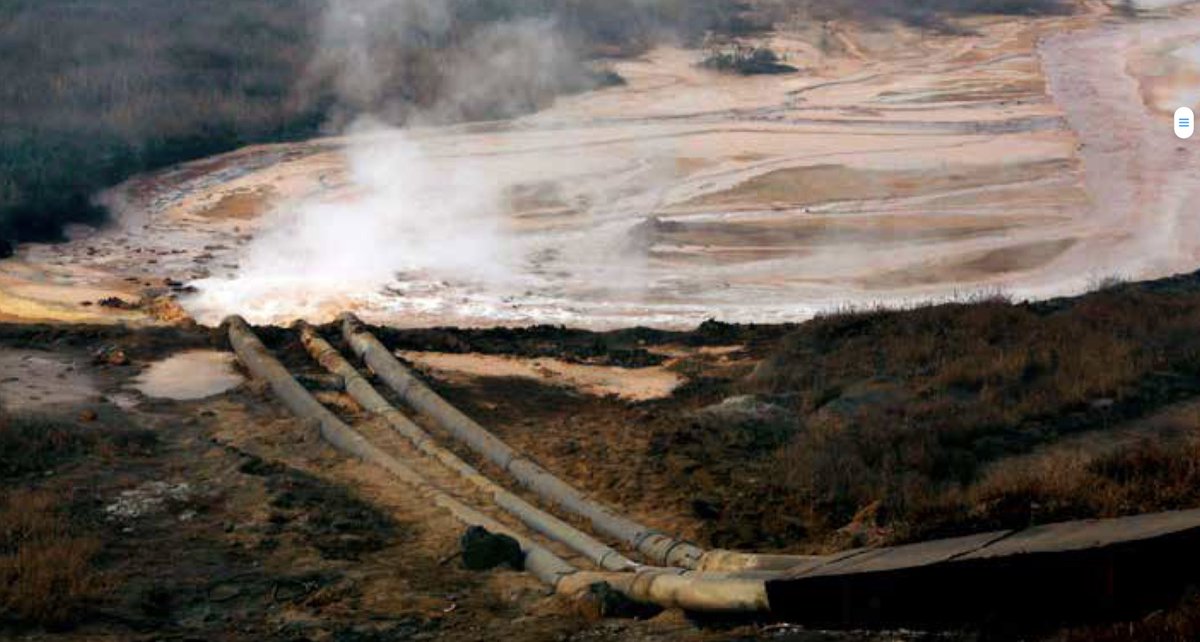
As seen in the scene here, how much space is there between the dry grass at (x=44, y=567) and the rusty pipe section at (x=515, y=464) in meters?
3.39

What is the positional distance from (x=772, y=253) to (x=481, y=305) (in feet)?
18.6

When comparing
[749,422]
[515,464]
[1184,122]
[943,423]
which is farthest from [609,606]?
[1184,122]

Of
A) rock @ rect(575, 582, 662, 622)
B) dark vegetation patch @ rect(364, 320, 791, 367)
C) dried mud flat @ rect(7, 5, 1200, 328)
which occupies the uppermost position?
rock @ rect(575, 582, 662, 622)

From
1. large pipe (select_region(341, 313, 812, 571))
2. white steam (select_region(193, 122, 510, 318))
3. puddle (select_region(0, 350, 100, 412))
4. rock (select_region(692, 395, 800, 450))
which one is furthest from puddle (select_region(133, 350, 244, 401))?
white steam (select_region(193, 122, 510, 318))

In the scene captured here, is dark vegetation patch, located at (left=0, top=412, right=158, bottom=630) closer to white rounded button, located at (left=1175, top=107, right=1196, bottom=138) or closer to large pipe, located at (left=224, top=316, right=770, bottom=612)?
large pipe, located at (left=224, top=316, right=770, bottom=612)

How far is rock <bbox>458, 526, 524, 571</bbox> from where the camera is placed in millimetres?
10547

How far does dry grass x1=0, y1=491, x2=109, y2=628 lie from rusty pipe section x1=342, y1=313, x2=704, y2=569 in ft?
11.1

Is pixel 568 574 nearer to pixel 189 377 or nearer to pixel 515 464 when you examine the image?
pixel 515 464

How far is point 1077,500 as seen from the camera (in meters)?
9.09

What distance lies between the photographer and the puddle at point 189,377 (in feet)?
52.0

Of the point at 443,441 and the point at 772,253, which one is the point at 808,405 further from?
the point at 772,253

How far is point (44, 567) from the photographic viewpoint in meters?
9.65

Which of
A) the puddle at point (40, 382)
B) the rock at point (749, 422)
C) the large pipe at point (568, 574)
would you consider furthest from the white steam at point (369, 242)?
the rock at point (749, 422)

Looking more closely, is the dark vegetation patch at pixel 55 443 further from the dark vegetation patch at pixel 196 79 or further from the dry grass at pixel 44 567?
the dark vegetation patch at pixel 196 79
